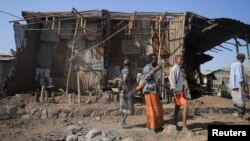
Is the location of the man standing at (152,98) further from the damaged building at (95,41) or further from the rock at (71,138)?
the damaged building at (95,41)

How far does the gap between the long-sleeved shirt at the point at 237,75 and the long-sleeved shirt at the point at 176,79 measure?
2.52m

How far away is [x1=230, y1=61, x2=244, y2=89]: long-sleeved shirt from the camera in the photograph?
31.1 ft

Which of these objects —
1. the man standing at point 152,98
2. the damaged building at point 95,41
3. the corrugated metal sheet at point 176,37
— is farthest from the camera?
the damaged building at point 95,41

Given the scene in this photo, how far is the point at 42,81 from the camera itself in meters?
15.2

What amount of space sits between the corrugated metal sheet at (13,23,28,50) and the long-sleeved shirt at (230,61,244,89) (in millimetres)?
9306

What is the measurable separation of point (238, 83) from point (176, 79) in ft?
8.97

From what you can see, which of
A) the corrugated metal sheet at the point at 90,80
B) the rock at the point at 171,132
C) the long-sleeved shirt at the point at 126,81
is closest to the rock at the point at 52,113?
the long-sleeved shirt at the point at 126,81

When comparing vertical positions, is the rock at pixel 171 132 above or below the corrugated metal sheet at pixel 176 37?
below

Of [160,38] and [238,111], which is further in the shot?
[160,38]

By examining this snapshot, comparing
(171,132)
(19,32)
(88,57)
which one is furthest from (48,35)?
(171,132)

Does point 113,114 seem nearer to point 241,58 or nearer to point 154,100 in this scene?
point 154,100

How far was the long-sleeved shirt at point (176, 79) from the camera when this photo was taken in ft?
25.2

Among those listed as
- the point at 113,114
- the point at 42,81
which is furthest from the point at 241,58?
the point at 42,81

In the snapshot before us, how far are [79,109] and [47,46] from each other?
568cm
